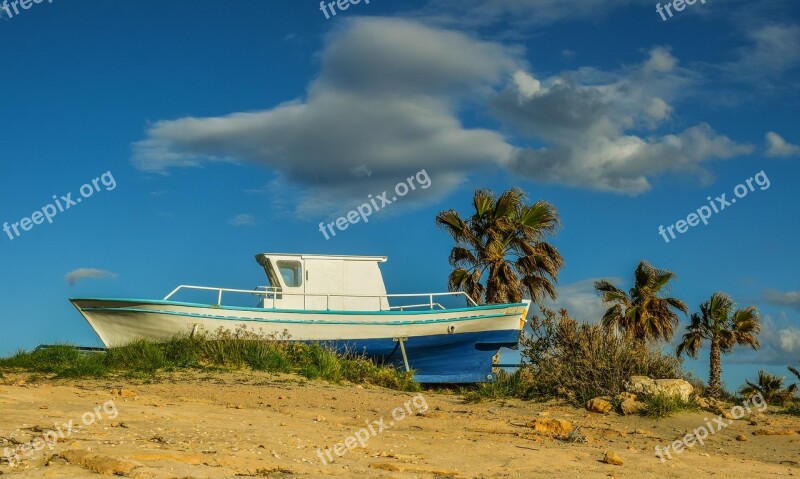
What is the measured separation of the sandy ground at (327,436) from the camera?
25.6ft

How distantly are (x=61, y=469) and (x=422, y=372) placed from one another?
16.7m

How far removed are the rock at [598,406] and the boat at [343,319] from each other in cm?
803

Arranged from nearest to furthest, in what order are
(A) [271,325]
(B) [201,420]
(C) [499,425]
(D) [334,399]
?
(B) [201,420] < (C) [499,425] < (D) [334,399] < (A) [271,325]

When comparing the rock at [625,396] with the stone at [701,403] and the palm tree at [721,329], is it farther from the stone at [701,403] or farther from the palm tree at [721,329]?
the palm tree at [721,329]

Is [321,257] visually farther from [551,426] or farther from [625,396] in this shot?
[551,426]

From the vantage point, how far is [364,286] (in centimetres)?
2414

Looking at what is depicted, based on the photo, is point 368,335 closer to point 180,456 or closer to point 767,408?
point 767,408

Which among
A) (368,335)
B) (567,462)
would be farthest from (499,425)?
(368,335)

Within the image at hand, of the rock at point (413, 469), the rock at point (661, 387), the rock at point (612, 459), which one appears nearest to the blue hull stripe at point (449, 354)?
the rock at point (661, 387)

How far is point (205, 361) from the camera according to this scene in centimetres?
1800

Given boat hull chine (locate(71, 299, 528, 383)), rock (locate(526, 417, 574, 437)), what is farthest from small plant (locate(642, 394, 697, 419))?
boat hull chine (locate(71, 299, 528, 383))

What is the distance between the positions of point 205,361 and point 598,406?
28.1 ft

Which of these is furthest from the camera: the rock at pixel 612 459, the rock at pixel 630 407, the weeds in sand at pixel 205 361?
the weeds in sand at pixel 205 361

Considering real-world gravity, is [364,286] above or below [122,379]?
above
